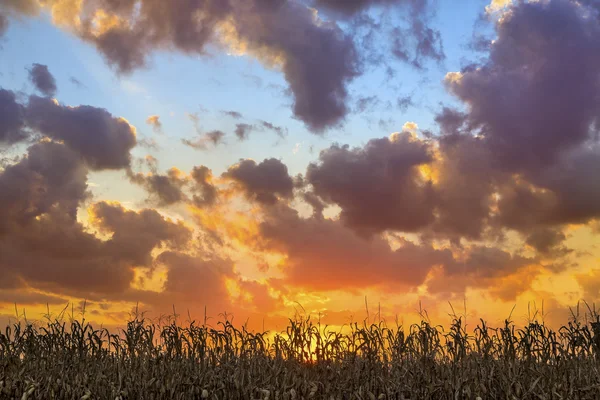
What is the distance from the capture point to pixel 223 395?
13117mm

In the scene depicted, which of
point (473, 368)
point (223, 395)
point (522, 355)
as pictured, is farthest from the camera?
point (522, 355)

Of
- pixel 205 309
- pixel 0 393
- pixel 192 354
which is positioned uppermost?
pixel 205 309

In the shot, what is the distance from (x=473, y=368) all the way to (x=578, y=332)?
3.96 meters

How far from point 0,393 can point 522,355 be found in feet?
41.2

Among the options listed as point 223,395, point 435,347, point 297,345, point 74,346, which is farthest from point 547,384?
point 74,346

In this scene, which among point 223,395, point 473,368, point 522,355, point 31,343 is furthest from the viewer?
point 31,343

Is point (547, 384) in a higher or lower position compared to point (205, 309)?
lower

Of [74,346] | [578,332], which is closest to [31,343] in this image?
[74,346]

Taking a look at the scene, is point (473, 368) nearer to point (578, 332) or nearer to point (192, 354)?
point (578, 332)

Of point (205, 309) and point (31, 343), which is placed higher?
point (205, 309)

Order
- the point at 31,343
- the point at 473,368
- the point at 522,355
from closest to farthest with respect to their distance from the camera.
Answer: the point at 473,368
the point at 522,355
the point at 31,343

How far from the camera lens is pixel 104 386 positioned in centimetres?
1369

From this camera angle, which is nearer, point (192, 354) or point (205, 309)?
point (192, 354)

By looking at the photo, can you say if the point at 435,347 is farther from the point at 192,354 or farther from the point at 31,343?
the point at 31,343
